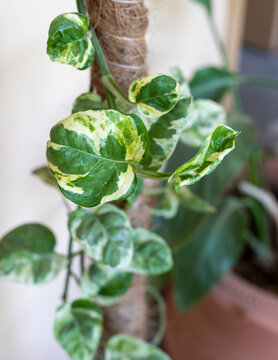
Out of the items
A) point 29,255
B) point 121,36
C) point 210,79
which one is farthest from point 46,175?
point 210,79

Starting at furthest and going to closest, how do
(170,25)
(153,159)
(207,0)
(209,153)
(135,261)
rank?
(170,25) < (207,0) < (135,261) < (153,159) < (209,153)

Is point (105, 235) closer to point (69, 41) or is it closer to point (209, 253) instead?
point (69, 41)

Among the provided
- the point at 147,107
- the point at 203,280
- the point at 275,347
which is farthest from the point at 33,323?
the point at 147,107

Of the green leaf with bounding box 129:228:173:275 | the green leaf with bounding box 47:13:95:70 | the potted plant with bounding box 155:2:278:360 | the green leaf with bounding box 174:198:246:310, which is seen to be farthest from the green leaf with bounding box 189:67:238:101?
the green leaf with bounding box 47:13:95:70

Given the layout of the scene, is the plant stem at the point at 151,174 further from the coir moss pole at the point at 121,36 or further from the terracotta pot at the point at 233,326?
the terracotta pot at the point at 233,326

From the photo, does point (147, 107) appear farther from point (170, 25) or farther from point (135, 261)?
point (170, 25)

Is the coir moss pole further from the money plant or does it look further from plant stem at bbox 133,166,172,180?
plant stem at bbox 133,166,172,180

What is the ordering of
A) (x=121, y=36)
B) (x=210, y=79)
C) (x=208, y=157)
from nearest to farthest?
(x=208, y=157)
(x=121, y=36)
(x=210, y=79)
